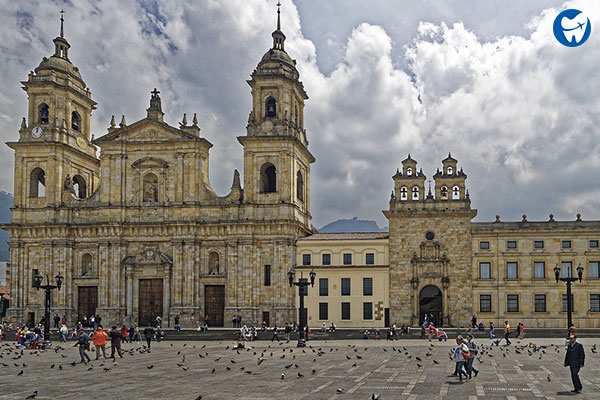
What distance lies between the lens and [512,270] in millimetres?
65812

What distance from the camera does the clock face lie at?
243ft

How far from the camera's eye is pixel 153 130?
71375mm

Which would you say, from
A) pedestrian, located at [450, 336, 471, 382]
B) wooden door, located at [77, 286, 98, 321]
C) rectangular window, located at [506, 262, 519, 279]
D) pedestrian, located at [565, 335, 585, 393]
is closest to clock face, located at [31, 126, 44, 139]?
wooden door, located at [77, 286, 98, 321]

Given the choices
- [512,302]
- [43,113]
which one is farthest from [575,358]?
[43,113]

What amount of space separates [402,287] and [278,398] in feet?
146

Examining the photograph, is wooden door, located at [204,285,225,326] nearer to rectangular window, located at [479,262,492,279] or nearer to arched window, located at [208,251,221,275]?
arched window, located at [208,251,221,275]

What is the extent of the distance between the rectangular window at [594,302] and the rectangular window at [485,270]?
8.45 metres

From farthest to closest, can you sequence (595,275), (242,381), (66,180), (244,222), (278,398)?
(66,180)
(244,222)
(595,275)
(242,381)
(278,398)

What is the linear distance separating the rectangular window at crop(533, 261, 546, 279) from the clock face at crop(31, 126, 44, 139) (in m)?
47.0

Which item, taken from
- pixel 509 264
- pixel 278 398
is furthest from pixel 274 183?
pixel 278 398

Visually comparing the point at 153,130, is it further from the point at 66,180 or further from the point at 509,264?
the point at 509,264

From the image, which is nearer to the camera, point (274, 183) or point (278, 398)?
point (278, 398)

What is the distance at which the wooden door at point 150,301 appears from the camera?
70.4 metres

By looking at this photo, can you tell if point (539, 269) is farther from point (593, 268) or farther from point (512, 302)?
point (593, 268)
